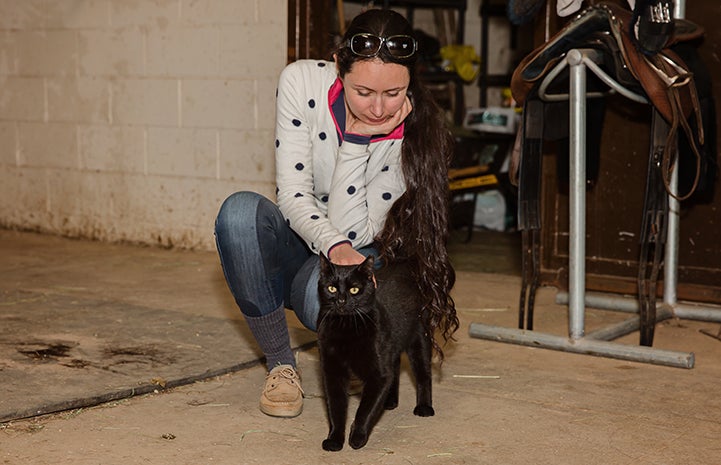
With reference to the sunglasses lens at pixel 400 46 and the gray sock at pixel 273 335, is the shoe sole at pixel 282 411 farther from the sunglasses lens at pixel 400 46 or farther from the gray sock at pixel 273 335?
the sunglasses lens at pixel 400 46

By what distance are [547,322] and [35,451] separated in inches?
76.3

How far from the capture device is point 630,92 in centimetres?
Result: 302

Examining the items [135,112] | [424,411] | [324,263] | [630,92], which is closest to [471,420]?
[424,411]

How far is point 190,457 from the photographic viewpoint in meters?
2.12

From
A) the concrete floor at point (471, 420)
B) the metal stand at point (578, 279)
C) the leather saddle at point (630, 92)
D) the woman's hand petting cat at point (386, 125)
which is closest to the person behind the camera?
the concrete floor at point (471, 420)

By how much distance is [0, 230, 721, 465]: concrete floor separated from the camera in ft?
7.06

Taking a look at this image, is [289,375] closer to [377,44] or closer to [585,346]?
[377,44]

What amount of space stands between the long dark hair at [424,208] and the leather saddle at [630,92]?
73 cm

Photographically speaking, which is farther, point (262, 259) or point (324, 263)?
point (262, 259)

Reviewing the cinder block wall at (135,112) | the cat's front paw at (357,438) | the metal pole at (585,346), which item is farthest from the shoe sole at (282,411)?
the cinder block wall at (135,112)

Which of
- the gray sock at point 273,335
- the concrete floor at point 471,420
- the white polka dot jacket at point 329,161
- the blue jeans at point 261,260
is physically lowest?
the concrete floor at point 471,420

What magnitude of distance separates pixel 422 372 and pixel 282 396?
1.14 feet

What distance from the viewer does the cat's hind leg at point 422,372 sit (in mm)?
2414

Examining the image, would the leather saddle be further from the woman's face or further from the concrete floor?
the woman's face
